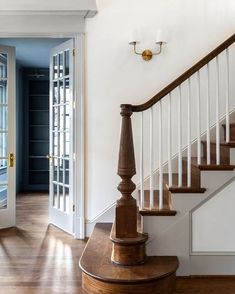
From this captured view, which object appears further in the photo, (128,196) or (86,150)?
(86,150)

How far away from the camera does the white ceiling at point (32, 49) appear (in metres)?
5.17

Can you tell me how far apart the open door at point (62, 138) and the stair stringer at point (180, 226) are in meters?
1.44

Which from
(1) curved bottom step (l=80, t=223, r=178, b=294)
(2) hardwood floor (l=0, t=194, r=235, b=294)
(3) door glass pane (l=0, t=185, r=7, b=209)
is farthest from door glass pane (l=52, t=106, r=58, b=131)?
(1) curved bottom step (l=80, t=223, r=178, b=294)

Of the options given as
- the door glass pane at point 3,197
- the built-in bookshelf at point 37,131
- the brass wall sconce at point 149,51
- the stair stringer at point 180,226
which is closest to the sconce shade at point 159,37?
the brass wall sconce at point 149,51

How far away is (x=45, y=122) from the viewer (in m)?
7.66

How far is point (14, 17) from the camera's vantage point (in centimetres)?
384

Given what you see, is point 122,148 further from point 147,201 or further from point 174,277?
point 174,277

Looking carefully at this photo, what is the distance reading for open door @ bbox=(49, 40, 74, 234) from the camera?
407 centimetres

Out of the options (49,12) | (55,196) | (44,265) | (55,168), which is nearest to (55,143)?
(55,168)

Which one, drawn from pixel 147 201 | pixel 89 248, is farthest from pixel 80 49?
pixel 89 248

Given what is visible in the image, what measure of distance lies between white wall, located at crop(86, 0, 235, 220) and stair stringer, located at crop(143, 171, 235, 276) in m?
1.45

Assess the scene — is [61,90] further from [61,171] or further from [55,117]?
[61,171]

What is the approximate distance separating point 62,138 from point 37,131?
3.52 m

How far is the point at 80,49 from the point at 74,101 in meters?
0.62
